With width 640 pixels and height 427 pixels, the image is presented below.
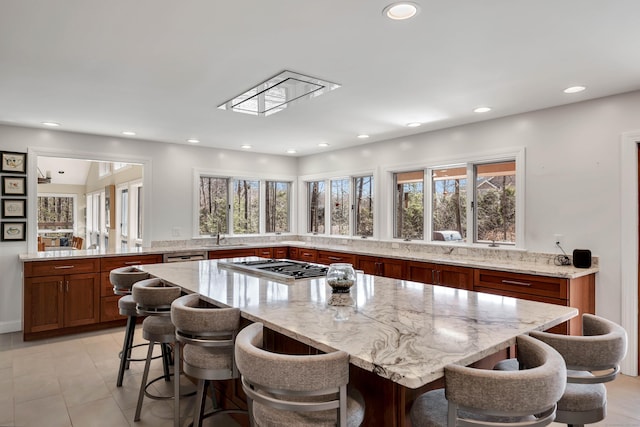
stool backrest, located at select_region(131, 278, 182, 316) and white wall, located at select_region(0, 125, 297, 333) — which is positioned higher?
white wall, located at select_region(0, 125, 297, 333)

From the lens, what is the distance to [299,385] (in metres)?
1.27

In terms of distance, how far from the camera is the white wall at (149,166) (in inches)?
180

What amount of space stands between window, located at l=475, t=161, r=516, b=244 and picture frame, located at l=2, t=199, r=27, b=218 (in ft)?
17.6

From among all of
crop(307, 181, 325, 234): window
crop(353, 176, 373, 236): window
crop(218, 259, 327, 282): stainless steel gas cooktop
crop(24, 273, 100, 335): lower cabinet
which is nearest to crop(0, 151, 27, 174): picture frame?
crop(24, 273, 100, 335): lower cabinet

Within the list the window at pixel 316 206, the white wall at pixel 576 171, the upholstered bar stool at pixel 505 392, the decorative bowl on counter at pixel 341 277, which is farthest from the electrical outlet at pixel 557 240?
the window at pixel 316 206

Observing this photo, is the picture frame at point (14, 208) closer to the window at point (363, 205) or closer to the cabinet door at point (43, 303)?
the cabinet door at point (43, 303)

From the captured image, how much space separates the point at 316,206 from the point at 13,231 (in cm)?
424

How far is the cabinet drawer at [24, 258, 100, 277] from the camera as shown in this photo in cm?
432

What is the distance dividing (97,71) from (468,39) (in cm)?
259

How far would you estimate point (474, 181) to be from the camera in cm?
457

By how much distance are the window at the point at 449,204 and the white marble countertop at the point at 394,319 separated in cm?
222

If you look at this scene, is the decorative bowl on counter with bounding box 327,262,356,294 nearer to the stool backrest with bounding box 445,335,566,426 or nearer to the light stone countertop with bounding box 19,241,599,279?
the stool backrest with bounding box 445,335,566,426

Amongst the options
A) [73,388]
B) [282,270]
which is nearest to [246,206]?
[282,270]

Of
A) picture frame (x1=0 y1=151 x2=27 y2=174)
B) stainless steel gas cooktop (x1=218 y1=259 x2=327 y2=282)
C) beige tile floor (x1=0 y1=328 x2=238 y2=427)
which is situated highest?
picture frame (x1=0 y1=151 x2=27 y2=174)
